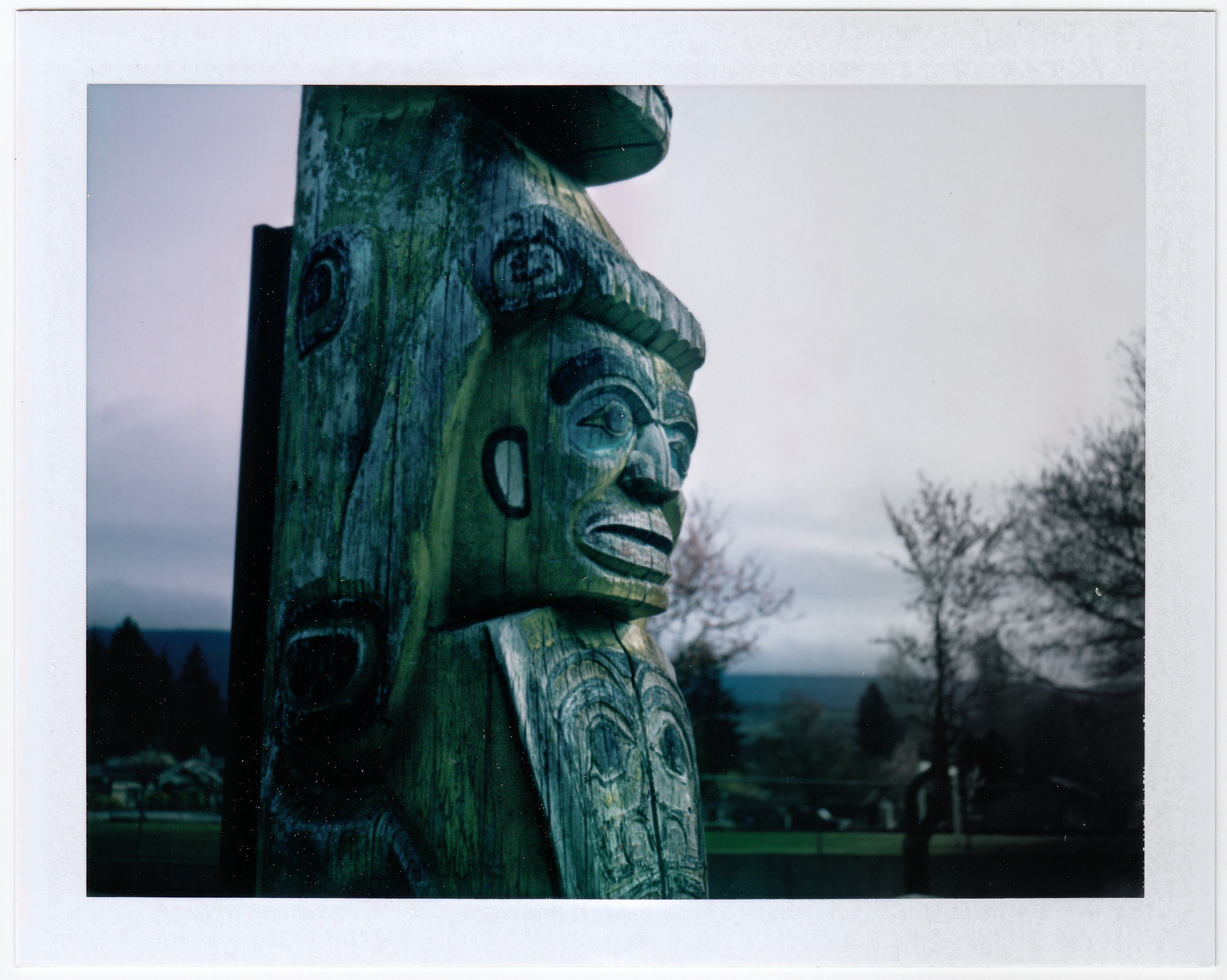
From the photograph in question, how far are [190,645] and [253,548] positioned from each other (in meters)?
1.99

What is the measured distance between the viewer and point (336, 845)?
6.77 feet

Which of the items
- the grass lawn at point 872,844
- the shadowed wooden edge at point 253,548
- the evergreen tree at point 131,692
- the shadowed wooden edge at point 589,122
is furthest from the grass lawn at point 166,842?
the grass lawn at point 872,844

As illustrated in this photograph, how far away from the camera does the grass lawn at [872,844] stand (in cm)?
690

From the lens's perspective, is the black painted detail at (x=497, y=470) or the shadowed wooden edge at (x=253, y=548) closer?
the black painted detail at (x=497, y=470)

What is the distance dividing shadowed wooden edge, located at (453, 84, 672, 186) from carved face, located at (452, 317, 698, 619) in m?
0.64

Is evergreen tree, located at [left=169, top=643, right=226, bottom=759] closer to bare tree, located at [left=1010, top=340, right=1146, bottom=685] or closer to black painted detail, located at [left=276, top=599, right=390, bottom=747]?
black painted detail, located at [left=276, top=599, right=390, bottom=747]

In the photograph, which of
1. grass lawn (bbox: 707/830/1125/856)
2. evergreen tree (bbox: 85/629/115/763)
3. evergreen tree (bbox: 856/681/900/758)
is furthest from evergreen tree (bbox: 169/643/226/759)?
evergreen tree (bbox: 856/681/900/758)

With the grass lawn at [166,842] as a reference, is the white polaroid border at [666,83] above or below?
above

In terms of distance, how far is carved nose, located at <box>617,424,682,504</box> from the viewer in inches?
91.8

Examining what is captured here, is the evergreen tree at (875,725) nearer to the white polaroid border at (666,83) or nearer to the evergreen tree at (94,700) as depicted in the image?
the white polaroid border at (666,83)

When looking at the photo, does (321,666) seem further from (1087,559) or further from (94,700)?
(1087,559)

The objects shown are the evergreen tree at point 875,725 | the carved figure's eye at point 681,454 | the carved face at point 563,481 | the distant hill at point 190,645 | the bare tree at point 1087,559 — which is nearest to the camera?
the carved face at point 563,481

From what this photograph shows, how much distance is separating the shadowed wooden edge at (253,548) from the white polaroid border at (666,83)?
0.18 meters

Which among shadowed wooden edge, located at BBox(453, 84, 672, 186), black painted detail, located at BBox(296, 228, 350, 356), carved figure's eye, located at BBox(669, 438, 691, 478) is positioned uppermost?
shadowed wooden edge, located at BBox(453, 84, 672, 186)
